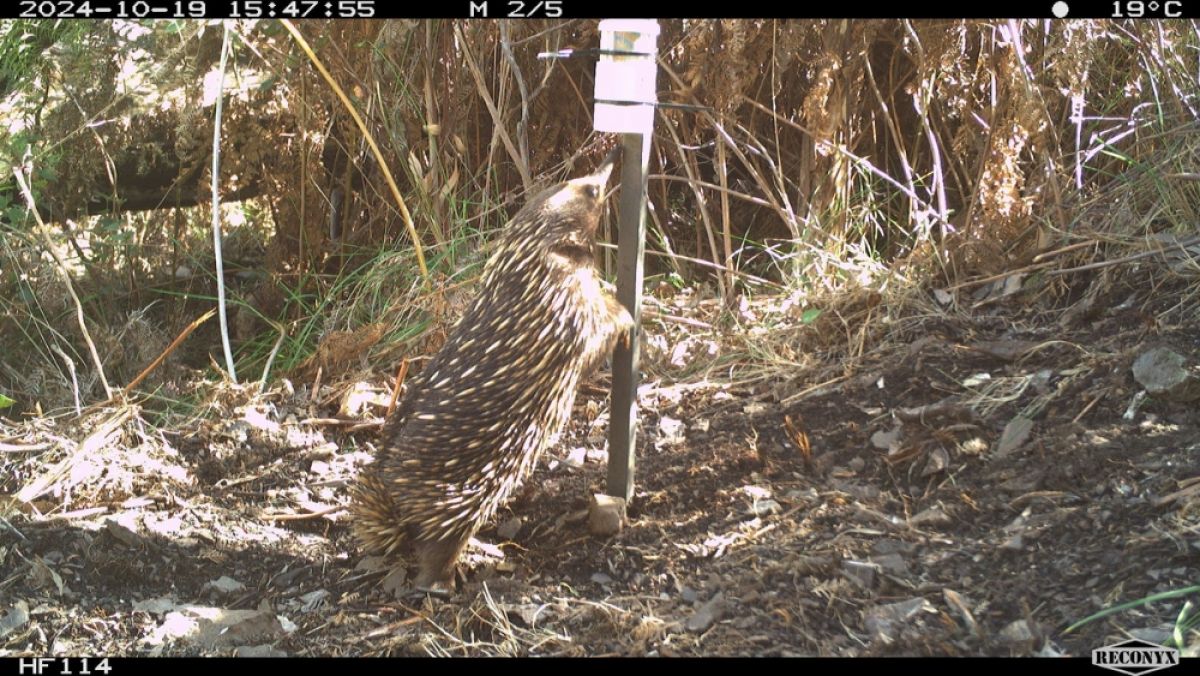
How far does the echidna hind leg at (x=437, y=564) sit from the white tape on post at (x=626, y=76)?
51.5 inches

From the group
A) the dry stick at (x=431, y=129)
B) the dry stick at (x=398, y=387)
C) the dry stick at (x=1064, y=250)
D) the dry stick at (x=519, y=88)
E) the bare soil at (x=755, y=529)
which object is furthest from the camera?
the dry stick at (x=431, y=129)

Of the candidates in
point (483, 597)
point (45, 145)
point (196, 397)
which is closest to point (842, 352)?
point (483, 597)

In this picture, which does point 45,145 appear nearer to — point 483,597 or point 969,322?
point 483,597

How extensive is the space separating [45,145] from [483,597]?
340cm

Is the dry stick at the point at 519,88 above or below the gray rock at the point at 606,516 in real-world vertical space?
above

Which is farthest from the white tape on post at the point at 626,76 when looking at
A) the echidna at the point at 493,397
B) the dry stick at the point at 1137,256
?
the dry stick at the point at 1137,256

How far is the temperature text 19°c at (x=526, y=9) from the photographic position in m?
4.50

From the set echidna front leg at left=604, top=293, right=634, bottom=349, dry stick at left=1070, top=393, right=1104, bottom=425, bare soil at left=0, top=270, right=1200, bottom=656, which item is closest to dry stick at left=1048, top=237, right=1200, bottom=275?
bare soil at left=0, top=270, right=1200, bottom=656

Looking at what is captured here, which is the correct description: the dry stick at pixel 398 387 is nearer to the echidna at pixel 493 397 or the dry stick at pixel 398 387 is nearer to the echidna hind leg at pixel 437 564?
the echidna at pixel 493 397

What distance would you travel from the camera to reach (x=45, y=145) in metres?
5.14

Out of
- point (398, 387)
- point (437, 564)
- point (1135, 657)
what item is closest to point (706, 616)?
point (437, 564)

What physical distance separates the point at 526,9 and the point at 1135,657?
3.32 m
